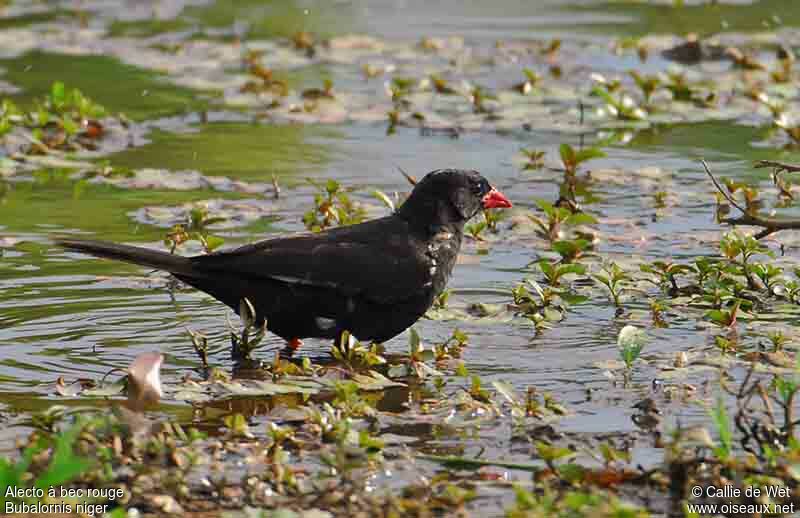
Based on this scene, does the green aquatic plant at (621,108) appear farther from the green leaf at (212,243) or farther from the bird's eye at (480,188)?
the green leaf at (212,243)

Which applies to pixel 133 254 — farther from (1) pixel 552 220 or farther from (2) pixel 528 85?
(2) pixel 528 85

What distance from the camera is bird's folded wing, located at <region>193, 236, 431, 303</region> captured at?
6609 mm

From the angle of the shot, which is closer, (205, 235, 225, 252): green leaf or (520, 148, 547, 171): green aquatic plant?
(205, 235, 225, 252): green leaf

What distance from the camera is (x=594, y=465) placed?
511 centimetres

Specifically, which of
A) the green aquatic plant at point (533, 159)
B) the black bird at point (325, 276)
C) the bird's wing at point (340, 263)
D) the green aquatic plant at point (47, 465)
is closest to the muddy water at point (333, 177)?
the green aquatic plant at point (533, 159)

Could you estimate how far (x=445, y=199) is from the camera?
721 centimetres

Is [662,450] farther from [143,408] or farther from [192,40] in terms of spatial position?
[192,40]

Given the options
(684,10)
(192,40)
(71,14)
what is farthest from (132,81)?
(684,10)

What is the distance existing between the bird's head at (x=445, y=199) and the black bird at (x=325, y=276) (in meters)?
0.19

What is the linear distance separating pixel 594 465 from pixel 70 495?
167 centimetres

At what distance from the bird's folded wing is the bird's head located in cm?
32

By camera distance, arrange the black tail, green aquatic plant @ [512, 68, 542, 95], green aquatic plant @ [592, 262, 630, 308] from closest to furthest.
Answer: the black tail < green aquatic plant @ [592, 262, 630, 308] < green aquatic plant @ [512, 68, 542, 95]

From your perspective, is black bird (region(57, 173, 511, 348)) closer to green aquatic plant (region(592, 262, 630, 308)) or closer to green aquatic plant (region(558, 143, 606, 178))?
green aquatic plant (region(592, 262, 630, 308))

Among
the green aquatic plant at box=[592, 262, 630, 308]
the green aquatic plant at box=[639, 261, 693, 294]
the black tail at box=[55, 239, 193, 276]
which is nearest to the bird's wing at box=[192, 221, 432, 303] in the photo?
the black tail at box=[55, 239, 193, 276]
